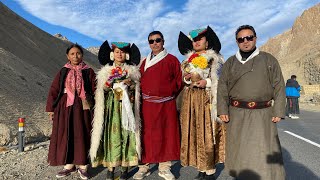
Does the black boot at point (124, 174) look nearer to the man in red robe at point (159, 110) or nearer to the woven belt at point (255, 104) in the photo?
the man in red robe at point (159, 110)

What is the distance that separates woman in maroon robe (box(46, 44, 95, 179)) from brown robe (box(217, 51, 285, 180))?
87.6 inches

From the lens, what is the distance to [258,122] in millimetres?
3738

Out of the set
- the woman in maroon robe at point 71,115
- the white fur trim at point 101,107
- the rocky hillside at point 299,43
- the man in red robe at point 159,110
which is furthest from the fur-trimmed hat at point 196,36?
the rocky hillside at point 299,43

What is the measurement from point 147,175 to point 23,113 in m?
6.71

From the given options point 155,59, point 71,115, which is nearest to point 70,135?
point 71,115

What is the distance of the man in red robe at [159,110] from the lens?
187 inches

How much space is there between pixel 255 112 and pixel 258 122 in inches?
4.7

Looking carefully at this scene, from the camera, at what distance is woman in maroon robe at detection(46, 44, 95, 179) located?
4746 mm

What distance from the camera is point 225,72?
3.98 m

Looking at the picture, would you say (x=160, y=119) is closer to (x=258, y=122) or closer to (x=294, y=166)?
(x=258, y=122)

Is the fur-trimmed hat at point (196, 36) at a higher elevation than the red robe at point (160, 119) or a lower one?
higher

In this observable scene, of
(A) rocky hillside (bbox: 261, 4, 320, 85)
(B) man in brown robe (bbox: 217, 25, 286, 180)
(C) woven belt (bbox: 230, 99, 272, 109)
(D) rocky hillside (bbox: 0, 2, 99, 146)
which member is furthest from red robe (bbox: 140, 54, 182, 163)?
(A) rocky hillside (bbox: 261, 4, 320, 85)

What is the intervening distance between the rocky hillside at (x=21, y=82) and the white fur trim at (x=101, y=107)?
4.40 metres

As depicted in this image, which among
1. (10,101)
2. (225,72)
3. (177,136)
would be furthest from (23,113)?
(225,72)
